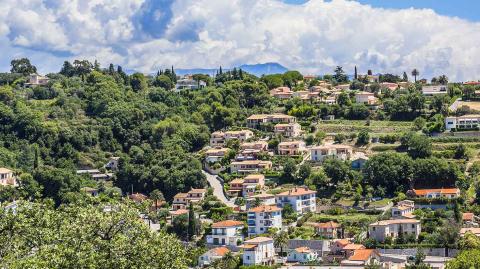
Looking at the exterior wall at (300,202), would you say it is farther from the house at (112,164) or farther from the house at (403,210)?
the house at (112,164)

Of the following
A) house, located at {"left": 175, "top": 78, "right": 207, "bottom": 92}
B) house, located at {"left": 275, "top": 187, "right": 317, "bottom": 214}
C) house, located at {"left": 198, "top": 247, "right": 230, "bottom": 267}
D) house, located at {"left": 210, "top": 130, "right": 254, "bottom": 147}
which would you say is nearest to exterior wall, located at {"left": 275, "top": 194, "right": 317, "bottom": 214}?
house, located at {"left": 275, "top": 187, "right": 317, "bottom": 214}

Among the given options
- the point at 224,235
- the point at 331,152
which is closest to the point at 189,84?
the point at 331,152

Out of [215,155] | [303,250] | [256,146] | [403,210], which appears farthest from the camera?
[215,155]

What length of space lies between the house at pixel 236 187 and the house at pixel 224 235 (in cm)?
889

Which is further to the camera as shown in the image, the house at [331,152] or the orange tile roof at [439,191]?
the house at [331,152]

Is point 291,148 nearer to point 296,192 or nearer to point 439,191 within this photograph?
point 296,192

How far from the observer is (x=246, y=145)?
67625 millimetres

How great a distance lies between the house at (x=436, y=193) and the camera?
53500 millimetres

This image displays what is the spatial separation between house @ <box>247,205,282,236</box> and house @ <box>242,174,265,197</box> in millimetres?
6109

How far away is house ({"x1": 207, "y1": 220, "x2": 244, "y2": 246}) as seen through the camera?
50938 millimetres

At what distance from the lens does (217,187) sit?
2473 inches

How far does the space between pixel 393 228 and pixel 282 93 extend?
3747cm

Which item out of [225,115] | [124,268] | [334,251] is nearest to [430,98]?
[225,115]

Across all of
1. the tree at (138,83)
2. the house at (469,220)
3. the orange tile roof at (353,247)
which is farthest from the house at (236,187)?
the tree at (138,83)
